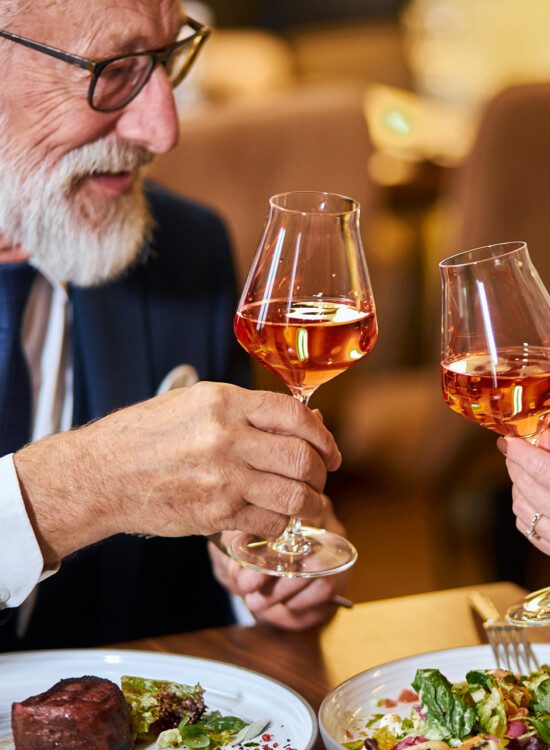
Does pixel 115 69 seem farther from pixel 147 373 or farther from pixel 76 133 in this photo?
pixel 147 373

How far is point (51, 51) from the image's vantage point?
4.80 ft

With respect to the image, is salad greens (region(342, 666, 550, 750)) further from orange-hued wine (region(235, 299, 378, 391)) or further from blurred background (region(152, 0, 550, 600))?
blurred background (region(152, 0, 550, 600))

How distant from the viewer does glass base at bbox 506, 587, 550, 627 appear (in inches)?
45.1

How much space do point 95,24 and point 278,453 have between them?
0.68m

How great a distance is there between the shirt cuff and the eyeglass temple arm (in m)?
0.56

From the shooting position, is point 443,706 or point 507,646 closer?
point 443,706

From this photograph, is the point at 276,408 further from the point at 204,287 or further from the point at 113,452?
the point at 204,287

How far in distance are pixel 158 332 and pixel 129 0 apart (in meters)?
0.57

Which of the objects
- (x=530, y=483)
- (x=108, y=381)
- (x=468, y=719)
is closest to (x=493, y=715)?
(x=468, y=719)

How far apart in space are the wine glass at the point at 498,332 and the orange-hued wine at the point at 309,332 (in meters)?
0.10

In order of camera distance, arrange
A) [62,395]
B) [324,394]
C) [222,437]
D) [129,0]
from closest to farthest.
Result: [222,437]
[129,0]
[62,395]
[324,394]

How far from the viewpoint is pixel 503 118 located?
2.62 m

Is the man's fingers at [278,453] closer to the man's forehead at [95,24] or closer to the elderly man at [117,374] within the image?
the elderly man at [117,374]

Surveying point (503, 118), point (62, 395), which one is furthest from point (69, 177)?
point (503, 118)
